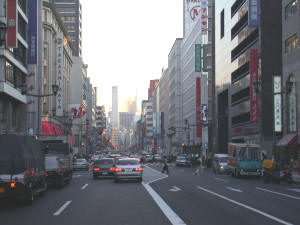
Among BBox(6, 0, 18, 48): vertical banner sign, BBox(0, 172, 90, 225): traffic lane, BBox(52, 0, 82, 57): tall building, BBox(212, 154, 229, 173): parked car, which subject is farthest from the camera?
BBox(52, 0, 82, 57): tall building

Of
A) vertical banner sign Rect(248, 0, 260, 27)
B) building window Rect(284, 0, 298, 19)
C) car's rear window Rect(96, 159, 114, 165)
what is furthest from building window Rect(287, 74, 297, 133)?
car's rear window Rect(96, 159, 114, 165)

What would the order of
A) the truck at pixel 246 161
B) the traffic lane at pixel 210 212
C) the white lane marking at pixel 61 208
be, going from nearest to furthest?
the traffic lane at pixel 210 212, the white lane marking at pixel 61 208, the truck at pixel 246 161

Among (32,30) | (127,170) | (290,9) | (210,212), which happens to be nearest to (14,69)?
(32,30)

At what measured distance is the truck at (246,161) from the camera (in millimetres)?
37625

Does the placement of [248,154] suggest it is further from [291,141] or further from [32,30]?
[32,30]

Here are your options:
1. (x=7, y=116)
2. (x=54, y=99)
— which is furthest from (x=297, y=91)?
(x=54, y=99)

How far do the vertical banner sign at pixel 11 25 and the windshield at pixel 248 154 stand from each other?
20.6 m

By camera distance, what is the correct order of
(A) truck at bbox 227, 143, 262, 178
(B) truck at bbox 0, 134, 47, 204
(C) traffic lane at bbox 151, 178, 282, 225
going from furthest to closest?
(A) truck at bbox 227, 143, 262, 178
(B) truck at bbox 0, 134, 47, 204
(C) traffic lane at bbox 151, 178, 282, 225

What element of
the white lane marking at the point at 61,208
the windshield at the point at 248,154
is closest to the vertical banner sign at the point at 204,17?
the windshield at the point at 248,154

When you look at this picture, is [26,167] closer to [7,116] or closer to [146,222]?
[146,222]

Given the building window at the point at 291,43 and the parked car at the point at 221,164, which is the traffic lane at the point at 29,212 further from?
the building window at the point at 291,43

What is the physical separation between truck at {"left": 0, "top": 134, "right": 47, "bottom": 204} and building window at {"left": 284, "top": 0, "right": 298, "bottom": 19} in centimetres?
3639

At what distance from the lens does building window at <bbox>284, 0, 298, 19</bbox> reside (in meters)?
46.8

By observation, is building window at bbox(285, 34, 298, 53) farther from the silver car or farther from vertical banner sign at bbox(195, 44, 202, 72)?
vertical banner sign at bbox(195, 44, 202, 72)
